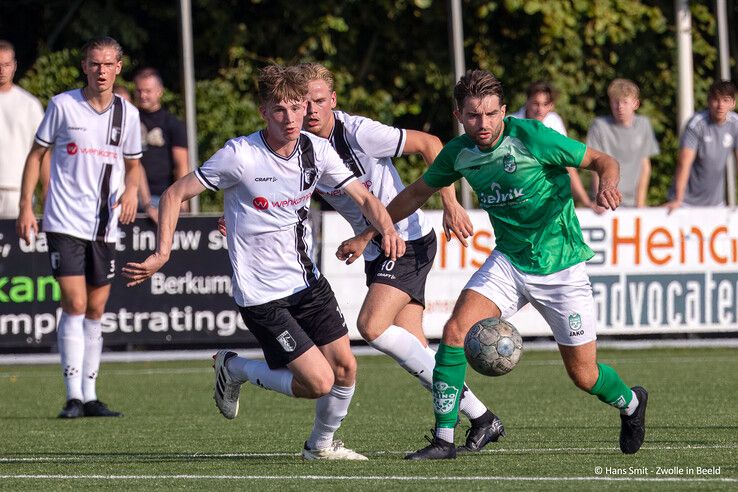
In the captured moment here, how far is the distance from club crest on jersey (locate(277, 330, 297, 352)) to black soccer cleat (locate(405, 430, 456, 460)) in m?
0.73

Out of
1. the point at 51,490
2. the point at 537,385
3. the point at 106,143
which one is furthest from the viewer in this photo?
the point at 537,385

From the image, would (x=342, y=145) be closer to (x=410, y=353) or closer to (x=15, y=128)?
(x=410, y=353)

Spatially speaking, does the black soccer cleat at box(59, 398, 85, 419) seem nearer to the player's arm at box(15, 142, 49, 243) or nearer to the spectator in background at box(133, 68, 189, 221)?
the player's arm at box(15, 142, 49, 243)

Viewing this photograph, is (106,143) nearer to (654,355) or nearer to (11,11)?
(654,355)

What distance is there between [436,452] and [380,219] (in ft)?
3.57

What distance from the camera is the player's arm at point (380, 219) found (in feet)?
23.9

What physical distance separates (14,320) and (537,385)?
4.55m

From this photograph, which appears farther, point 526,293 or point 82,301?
point 82,301

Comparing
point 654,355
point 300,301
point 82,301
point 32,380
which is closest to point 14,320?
point 32,380

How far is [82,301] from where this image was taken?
10.1 m

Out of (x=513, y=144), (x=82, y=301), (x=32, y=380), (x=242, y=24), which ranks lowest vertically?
(x=32, y=380)

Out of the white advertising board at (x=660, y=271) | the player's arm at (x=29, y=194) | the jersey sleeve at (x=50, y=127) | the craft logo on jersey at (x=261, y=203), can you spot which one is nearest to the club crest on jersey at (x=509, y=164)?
the craft logo on jersey at (x=261, y=203)

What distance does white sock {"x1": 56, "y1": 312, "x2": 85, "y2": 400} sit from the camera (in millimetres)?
10055

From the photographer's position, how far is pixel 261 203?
7.36 m
